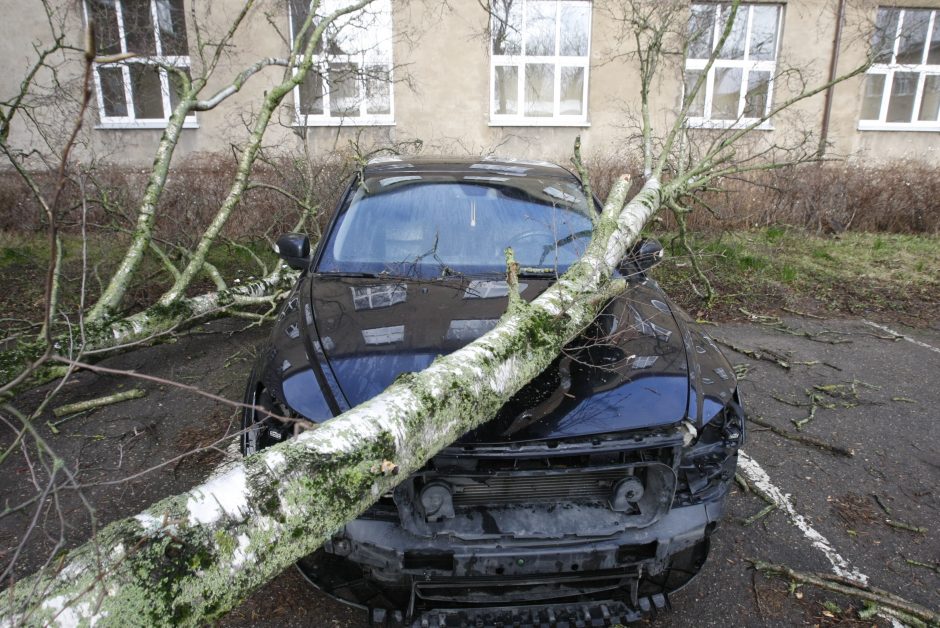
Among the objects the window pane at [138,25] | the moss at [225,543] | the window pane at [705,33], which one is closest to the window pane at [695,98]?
the window pane at [705,33]

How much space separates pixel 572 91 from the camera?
11734mm

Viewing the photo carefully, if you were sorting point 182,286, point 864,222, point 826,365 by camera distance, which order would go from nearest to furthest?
point 182,286
point 826,365
point 864,222

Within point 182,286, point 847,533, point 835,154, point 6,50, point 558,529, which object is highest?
point 6,50

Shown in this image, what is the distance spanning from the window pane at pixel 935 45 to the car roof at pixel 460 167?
1337 cm

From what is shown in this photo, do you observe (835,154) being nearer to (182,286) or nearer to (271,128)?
(271,128)

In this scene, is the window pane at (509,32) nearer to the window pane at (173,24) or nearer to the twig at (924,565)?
the window pane at (173,24)

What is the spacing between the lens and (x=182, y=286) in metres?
4.41

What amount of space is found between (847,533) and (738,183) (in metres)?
7.80

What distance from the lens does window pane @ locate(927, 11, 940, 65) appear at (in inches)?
481

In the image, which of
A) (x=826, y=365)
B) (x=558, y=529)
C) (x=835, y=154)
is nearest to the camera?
(x=558, y=529)

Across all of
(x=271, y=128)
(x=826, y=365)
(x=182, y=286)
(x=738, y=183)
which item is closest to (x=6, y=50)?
(x=271, y=128)

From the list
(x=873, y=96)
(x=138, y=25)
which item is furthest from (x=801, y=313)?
(x=138, y=25)

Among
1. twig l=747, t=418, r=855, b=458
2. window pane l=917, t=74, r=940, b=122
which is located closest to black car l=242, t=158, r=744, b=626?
twig l=747, t=418, r=855, b=458

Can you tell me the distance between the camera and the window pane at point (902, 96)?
12602mm
